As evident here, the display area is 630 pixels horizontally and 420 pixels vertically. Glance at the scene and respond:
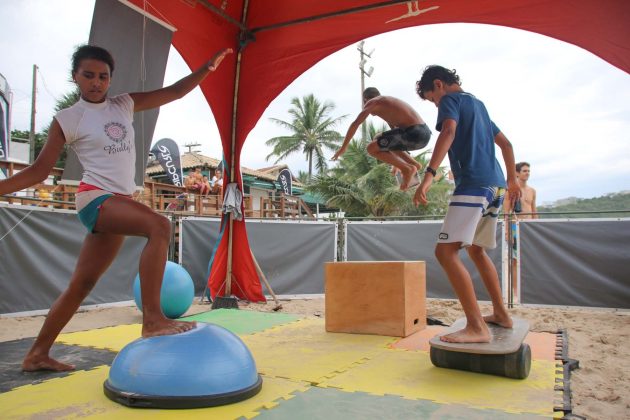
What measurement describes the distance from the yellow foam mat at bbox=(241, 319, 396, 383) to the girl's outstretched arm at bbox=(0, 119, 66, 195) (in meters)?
1.93

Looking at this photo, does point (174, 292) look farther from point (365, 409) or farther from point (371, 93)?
point (365, 409)

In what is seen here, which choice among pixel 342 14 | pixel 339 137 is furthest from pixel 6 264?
pixel 339 137

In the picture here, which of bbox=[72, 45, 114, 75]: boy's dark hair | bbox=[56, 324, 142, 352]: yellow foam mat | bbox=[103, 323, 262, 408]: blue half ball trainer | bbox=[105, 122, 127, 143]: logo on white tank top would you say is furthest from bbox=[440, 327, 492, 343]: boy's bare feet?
bbox=[72, 45, 114, 75]: boy's dark hair

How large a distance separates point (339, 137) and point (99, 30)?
123 ft

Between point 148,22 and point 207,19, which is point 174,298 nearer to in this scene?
point 148,22

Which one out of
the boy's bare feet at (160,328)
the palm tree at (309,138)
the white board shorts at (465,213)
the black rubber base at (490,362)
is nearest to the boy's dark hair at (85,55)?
the boy's bare feet at (160,328)

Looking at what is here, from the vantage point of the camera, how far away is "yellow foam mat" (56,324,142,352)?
4.14m

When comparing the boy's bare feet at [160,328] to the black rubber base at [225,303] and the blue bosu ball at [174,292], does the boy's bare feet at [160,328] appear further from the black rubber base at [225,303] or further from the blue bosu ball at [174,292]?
the black rubber base at [225,303]

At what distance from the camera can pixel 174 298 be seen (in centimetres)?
577

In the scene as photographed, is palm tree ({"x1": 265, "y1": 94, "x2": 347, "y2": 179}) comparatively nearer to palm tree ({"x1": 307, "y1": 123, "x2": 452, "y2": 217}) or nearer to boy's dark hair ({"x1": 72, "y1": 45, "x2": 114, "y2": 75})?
palm tree ({"x1": 307, "y1": 123, "x2": 452, "y2": 217})

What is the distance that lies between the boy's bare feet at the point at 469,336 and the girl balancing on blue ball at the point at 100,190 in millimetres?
1736

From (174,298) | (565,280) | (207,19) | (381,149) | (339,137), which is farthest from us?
(339,137)

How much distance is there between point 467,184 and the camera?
129 inches

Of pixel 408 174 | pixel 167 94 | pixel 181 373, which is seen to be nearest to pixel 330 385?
pixel 181 373
